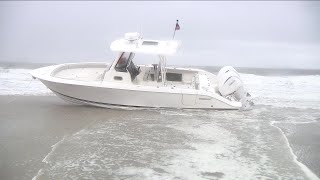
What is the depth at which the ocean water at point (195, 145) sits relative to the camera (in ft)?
18.3

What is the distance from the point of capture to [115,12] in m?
22.6

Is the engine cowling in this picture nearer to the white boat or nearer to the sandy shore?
the white boat

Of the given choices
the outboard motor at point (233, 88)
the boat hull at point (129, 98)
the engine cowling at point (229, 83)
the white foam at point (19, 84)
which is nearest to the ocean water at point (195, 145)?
the boat hull at point (129, 98)

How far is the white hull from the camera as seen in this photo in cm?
908

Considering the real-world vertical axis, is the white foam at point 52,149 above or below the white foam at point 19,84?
below

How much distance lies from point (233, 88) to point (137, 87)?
2.19 meters

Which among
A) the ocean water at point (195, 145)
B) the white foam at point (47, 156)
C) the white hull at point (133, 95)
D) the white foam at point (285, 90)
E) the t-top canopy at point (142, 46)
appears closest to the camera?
the white foam at point (47, 156)

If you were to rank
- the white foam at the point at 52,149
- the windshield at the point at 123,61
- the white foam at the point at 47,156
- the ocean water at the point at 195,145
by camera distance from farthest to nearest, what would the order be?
the windshield at the point at 123,61 → the white foam at the point at 52,149 → the ocean water at the point at 195,145 → the white foam at the point at 47,156

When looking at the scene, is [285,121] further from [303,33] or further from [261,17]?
[261,17]

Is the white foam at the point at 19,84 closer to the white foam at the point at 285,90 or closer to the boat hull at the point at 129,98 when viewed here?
the boat hull at the point at 129,98

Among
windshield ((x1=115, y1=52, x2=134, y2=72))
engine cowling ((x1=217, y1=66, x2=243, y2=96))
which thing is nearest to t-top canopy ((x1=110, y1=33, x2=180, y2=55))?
windshield ((x1=115, y1=52, x2=134, y2=72))

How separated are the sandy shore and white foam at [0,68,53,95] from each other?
643mm

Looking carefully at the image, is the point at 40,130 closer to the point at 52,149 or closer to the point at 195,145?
the point at 52,149

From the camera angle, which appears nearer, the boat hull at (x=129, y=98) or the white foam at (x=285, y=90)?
the boat hull at (x=129, y=98)
